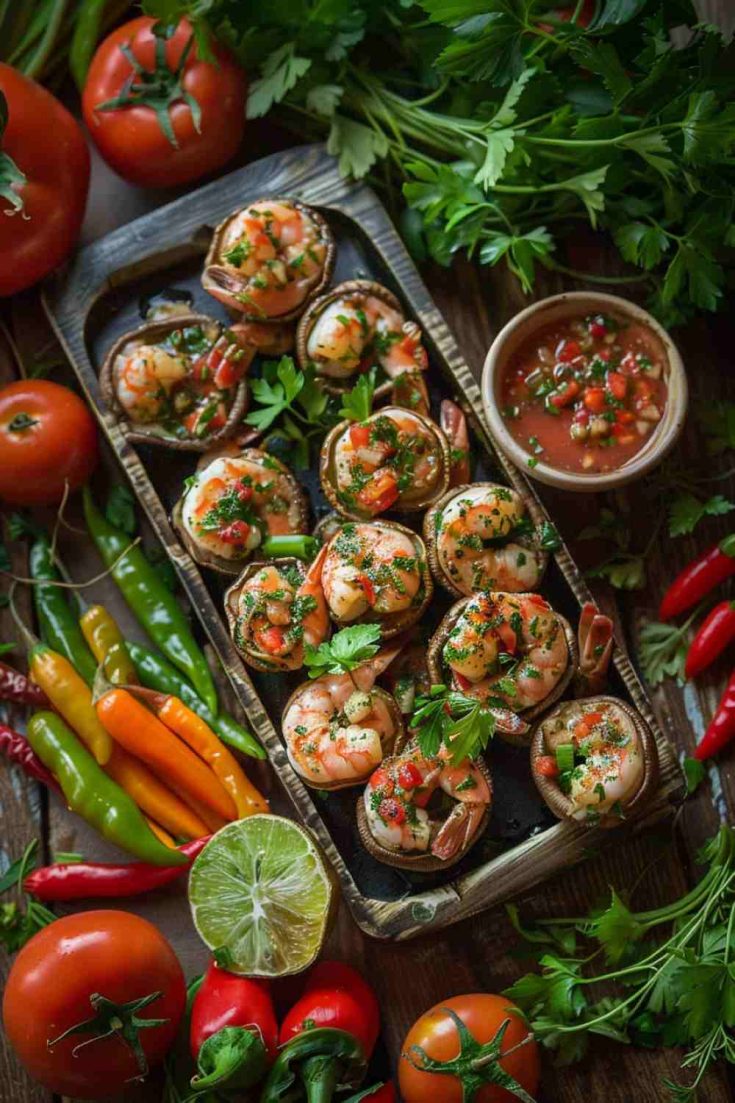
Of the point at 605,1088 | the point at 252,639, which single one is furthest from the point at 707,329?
the point at 605,1088

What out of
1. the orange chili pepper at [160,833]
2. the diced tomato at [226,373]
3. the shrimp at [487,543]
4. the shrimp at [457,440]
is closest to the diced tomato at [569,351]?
the shrimp at [457,440]

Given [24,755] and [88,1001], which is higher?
[24,755]

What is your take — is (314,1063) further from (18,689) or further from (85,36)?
(85,36)

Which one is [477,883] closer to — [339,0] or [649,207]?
[649,207]

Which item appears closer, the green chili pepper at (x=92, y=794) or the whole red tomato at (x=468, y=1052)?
the whole red tomato at (x=468, y=1052)

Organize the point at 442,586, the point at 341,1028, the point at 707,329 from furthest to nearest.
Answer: the point at 707,329 → the point at 442,586 → the point at 341,1028

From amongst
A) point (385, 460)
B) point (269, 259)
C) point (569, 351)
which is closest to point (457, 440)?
point (385, 460)

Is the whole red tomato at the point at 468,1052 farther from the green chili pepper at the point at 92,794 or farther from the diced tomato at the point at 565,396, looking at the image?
the diced tomato at the point at 565,396
